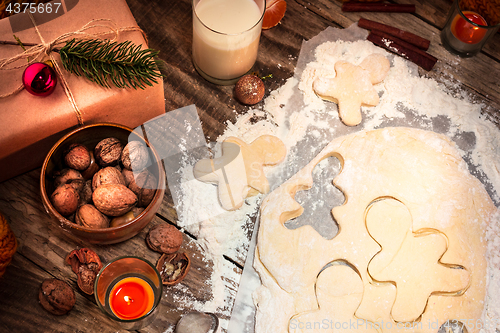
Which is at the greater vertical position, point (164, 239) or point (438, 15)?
point (438, 15)

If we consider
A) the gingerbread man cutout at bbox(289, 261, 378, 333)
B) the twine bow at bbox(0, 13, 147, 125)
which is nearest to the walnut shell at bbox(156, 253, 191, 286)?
the gingerbread man cutout at bbox(289, 261, 378, 333)

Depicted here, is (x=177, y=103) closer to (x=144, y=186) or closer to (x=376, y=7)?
(x=144, y=186)

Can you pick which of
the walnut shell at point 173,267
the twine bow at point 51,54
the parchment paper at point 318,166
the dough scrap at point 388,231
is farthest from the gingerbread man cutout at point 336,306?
the twine bow at point 51,54

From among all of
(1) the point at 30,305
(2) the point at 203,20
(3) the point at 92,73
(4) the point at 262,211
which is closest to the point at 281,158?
(4) the point at 262,211

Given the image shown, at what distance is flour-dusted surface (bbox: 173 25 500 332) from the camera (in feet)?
3.92

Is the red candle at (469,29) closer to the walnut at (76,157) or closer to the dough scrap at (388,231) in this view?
the dough scrap at (388,231)

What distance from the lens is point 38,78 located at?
97cm

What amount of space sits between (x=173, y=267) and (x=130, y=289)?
136mm

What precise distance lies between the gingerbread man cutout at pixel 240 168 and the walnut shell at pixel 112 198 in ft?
0.81

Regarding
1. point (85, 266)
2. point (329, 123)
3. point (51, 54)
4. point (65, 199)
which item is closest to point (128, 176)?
point (65, 199)

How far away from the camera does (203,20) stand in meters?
1.17

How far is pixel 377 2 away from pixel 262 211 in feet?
2.94

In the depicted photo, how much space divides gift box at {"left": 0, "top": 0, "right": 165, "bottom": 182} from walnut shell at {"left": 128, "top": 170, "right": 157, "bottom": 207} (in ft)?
0.68

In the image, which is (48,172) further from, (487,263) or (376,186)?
(487,263)
